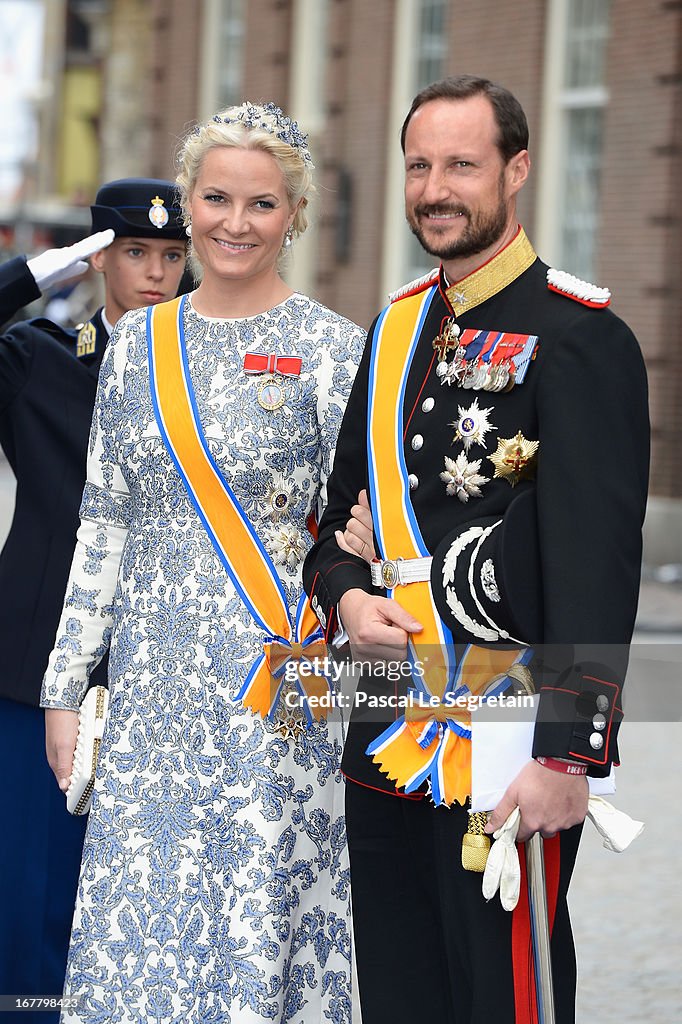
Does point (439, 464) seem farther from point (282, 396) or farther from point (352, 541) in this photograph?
Answer: point (282, 396)

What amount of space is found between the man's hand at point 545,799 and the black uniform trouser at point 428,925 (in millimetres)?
155

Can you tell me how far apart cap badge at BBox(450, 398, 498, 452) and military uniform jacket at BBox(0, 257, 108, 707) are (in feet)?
3.91

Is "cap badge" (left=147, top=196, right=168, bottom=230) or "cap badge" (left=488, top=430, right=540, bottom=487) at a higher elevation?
"cap badge" (left=147, top=196, right=168, bottom=230)

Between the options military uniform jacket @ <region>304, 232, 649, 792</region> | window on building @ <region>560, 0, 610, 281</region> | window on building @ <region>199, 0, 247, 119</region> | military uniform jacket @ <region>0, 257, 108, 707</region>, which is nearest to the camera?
military uniform jacket @ <region>304, 232, 649, 792</region>

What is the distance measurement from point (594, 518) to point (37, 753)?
5.27ft

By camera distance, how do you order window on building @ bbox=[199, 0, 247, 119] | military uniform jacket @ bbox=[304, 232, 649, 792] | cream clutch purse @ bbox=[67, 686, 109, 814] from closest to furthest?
military uniform jacket @ bbox=[304, 232, 649, 792], cream clutch purse @ bbox=[67, 686, 109, 814], window on building @ bbox=[199, 0, 247, 119]

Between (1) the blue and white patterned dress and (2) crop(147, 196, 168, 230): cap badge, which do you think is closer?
(1) the blue and white patterned dress

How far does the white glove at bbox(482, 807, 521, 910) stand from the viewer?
8.41 feet

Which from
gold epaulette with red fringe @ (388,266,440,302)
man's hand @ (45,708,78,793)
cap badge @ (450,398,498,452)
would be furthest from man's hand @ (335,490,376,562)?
man's hand @ (45,708,78,793)

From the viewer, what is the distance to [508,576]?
2598 mm

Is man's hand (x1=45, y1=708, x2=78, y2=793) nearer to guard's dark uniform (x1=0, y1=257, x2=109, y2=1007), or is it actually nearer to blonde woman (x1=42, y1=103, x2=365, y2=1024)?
blonde woman (x1=42, y1=103, x2=365, y2=1024)

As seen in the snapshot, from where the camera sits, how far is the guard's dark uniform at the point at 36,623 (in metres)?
3.62

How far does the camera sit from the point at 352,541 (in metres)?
2.90

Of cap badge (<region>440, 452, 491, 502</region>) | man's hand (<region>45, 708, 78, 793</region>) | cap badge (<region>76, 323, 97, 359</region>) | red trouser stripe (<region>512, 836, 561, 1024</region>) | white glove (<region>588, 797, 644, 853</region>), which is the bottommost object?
red trouser stripe (<region>512, 836, 561, 1024</region>)
